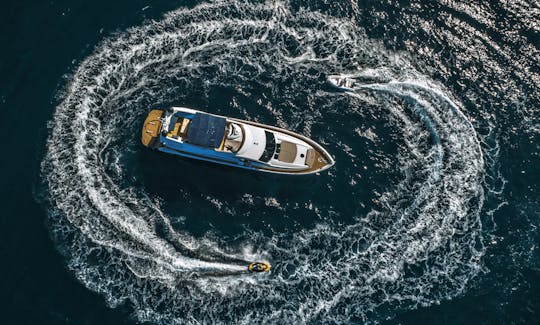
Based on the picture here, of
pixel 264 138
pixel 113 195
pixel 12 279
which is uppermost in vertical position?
pixel 264 138

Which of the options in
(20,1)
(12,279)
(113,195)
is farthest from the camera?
(20,1)

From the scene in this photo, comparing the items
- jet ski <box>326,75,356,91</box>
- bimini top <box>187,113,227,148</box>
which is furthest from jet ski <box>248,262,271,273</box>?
jet ski <box>326,75,356,91</box>

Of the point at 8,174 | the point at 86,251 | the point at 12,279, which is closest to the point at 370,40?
the point at 86,251

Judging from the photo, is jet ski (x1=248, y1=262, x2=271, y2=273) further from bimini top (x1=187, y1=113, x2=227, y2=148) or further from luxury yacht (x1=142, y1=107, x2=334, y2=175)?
bimini top (x1=187, y1=113, x2=227, y2=148)

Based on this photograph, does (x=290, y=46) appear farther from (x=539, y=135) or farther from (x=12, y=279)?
(x=12, y=279)

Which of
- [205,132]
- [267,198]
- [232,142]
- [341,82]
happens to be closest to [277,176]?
[267,198]

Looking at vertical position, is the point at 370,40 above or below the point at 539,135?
above

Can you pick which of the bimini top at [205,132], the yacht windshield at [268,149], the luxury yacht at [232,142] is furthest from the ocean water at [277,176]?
the bimini top at [205,132]

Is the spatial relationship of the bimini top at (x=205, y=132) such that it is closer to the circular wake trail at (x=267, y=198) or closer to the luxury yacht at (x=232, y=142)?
the luxury yacht at (x=232, y=142)
